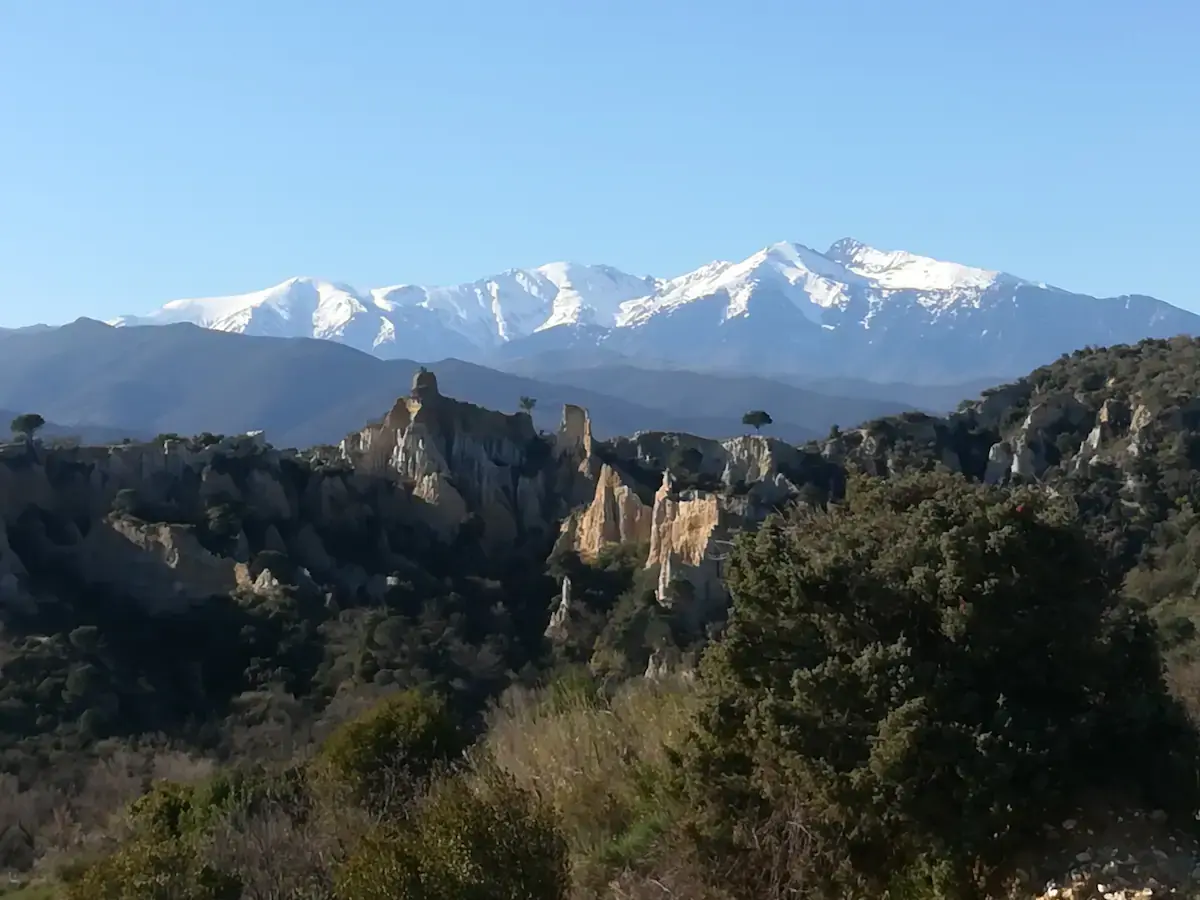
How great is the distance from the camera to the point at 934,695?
5.54 meters

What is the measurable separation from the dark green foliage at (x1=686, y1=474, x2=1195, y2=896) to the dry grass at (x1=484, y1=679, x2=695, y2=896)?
573 millimetres

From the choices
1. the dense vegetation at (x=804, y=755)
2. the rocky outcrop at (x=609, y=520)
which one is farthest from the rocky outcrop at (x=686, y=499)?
the dense vegetation at (x=804, y=755)

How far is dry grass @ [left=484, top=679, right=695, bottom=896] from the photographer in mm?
6652

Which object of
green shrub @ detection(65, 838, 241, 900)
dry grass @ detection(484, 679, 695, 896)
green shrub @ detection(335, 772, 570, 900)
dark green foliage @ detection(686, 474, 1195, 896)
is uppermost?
dark green foliage @ detection(686, 474, 1195, 896)

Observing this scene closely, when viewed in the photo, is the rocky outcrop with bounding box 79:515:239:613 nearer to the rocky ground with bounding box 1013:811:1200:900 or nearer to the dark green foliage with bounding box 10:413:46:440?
the dark green foliage with bounding box 10:413:46:440

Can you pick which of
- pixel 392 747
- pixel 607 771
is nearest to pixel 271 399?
pixel 392 747

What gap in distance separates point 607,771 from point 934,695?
8.14ft

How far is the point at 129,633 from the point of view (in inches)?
1176

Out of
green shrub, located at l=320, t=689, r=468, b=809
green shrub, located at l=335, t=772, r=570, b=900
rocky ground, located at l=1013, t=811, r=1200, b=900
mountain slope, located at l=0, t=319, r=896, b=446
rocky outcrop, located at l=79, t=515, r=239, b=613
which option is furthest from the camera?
mountain slope, located at l=0, t=319, r=896, b=446

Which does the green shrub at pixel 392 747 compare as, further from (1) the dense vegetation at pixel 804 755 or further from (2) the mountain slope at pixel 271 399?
(2) the mountain slope at pixel 271 399

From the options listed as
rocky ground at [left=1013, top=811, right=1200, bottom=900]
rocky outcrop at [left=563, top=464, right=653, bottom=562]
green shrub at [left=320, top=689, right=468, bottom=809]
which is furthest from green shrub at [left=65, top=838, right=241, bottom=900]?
rocky outcrop at [left=563, top=464, right=653, bottom=562]

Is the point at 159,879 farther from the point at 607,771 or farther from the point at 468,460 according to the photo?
the point at 468,460

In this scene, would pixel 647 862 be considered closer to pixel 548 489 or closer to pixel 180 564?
pixel 180 564

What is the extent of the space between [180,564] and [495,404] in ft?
474
